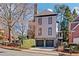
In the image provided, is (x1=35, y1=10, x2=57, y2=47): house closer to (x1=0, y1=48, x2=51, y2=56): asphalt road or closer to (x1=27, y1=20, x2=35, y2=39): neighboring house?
(x1=27, y1=20, x2=35, y2=39): neighboring house

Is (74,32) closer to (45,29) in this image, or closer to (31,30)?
(45,29)

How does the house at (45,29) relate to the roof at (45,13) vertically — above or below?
below

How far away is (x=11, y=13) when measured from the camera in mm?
3211

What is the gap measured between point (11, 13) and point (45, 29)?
1.50ft

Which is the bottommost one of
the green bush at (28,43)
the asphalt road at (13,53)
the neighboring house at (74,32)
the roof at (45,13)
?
the asphalt road at (13,53)

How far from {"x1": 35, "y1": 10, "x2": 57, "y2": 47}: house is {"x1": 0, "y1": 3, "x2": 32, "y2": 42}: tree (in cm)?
19

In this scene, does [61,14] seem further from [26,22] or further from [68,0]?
[26,22]

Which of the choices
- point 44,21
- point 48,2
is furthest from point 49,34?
point 48,2

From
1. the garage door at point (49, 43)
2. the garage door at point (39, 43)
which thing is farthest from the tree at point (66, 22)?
the garage door at point (39, 43)

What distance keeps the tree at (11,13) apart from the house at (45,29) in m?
0.19

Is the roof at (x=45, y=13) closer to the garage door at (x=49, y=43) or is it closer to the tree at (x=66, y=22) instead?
the tree at (x=66, y=22)

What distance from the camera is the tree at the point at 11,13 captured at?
3.19m

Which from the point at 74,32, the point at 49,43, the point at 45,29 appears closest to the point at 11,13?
the point at 45,29

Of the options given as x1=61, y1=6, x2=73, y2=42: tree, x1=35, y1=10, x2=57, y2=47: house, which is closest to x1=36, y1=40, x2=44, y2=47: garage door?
x1=35, y1=10, x2=57, y2=47: house
